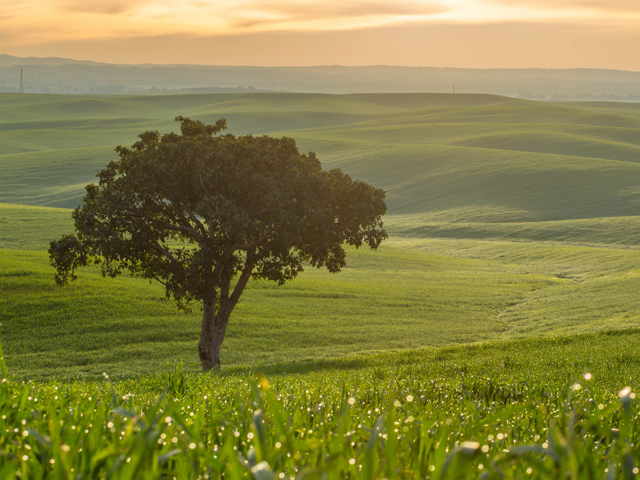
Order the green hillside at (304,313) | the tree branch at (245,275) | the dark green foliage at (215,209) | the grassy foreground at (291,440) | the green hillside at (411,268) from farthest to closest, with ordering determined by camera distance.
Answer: the green hillside at (411,268), the green hillside at (304,313), the tree branch at (245,275), the dark green foliage at (215,209), the grassy foreground at (291,440)

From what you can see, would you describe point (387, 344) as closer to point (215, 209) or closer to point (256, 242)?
point (256, 242)

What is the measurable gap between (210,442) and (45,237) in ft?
153

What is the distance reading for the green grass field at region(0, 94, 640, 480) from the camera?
1.99 m

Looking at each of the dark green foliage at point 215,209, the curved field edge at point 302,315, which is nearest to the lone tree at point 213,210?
the dark green foliage at point 215,209

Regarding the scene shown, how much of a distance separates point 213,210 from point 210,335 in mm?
4312

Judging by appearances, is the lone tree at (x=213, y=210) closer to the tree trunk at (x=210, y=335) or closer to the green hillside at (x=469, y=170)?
the tree trunk at (x=210, y=335)

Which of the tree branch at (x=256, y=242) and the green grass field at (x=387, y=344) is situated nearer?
the green grass field at (x=387, y=344)

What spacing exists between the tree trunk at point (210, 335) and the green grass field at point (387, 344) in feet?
3.51

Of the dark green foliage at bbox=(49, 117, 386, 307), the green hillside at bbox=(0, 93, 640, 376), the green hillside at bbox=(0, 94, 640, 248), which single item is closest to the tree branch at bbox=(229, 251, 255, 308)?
the dark green foliage at bbox=(49, 117, 386, 307)

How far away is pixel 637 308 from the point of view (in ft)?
94.5

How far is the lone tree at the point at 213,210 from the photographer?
16.3m

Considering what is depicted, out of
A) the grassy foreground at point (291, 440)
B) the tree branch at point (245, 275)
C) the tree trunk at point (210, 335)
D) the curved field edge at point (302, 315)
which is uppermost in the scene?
the grassy foreground at point (291, 440)

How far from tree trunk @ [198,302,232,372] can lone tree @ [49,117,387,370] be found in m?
0.03

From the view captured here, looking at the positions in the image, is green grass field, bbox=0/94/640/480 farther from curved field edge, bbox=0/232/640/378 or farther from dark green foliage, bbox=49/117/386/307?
dark green foliage, bbox=49/117/386/307
